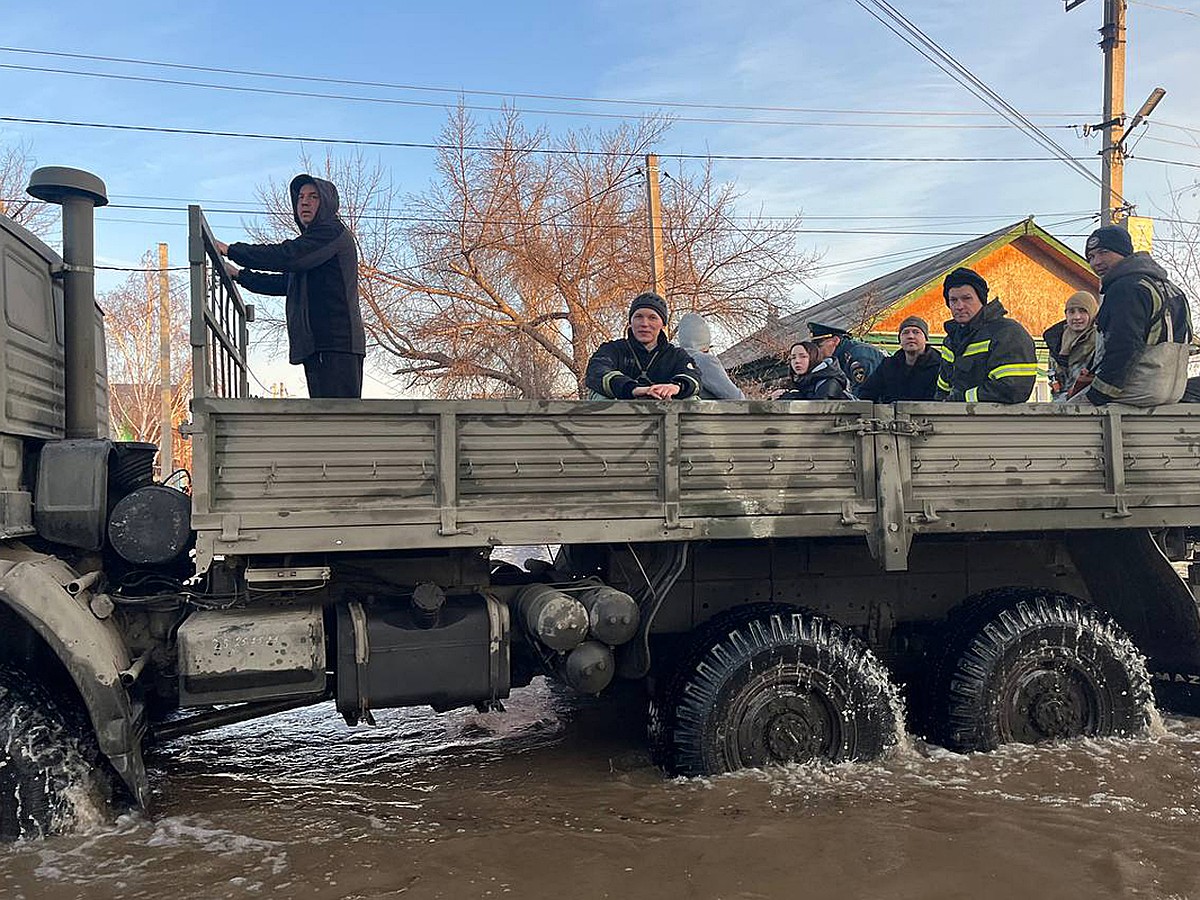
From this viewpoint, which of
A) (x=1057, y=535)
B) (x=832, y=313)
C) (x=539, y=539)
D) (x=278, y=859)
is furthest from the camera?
(x=832, y=313)

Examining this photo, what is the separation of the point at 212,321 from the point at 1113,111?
1369cm

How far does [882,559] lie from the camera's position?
14.9 ft

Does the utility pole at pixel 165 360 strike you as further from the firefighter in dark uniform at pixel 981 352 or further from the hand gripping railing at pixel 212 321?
the firefighter in dark uniform at pixel 981 352

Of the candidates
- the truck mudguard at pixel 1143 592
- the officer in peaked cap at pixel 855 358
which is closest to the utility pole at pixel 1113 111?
the officer in peaked cap at pixel 855 358

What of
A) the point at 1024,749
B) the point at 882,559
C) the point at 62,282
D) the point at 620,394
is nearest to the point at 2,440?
the point at 62,282

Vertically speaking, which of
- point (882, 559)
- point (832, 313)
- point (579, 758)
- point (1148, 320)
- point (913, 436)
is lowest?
point (579, 758)

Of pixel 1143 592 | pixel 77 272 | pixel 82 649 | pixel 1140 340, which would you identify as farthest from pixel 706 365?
pixel 82 649

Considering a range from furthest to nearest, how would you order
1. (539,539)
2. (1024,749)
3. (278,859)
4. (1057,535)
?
(1057,535), (1024,749), (539,539), (278,859)

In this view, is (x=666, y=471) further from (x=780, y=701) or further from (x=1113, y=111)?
(x=1113, y=111)

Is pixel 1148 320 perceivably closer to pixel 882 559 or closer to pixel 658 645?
pixel 882 559

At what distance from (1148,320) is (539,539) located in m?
3.42

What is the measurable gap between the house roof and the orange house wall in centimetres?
28

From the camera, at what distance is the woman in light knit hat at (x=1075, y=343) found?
5.91 metres

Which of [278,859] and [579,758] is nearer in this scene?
[278,859]
